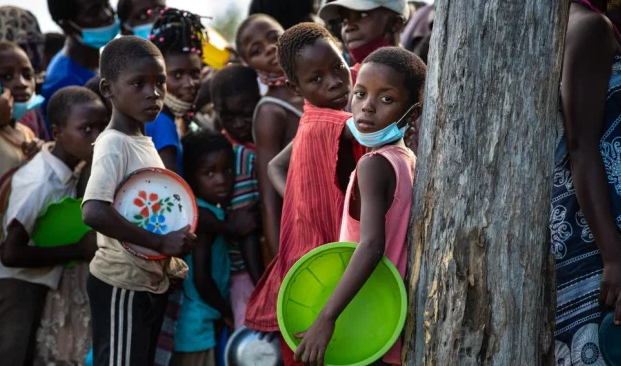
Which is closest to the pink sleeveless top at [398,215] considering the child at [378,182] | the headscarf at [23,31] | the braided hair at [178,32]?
the child at [378,182]

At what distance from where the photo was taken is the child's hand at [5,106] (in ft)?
16.6

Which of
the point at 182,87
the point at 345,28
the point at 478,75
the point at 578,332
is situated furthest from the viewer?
the point at 182,87

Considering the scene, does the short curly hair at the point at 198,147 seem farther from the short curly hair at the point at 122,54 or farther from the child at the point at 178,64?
the short curly hair at the point at 122,54

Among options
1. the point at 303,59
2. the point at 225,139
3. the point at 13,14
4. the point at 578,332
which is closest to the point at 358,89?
the point at 303,59

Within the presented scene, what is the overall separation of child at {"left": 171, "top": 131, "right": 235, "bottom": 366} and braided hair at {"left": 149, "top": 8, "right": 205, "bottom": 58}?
509mm

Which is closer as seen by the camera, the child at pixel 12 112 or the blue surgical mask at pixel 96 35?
the child at pixel 12 112

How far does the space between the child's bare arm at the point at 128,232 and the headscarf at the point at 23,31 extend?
2800 millimetres

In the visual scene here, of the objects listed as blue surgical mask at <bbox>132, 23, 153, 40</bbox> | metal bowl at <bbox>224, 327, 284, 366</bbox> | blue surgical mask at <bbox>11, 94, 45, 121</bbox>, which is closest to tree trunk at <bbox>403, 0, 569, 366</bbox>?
metal bowl at <bbox>224, 327, 284, 366</bbox>

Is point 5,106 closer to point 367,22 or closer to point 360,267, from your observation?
Result: point 367,22

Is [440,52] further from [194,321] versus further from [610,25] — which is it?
[194,321]

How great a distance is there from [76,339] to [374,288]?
7.37 ft

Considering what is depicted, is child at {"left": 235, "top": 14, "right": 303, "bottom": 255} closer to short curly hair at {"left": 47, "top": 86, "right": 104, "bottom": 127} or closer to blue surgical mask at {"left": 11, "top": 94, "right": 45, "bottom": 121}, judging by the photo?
short curly hair at {"left": 47, "top": 86, "right": 104, "bottom": 127}

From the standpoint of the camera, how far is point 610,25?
3.17 m

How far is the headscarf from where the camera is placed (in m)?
6.32
